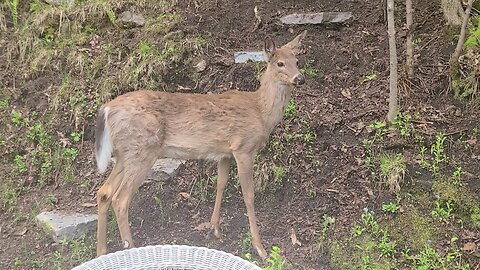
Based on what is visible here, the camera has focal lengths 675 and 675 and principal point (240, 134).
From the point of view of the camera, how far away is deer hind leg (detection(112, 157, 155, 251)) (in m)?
5.08

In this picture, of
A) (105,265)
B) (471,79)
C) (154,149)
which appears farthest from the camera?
(471,79)

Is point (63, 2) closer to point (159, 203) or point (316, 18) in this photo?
point (316, 18)

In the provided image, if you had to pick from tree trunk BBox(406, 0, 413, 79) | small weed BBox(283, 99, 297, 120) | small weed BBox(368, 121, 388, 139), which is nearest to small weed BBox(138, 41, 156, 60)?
small weed BBox(283, 99, 297, 120)

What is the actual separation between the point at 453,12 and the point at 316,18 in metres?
1.44

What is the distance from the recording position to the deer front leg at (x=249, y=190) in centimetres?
530

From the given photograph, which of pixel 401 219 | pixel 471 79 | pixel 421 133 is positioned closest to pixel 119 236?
pixel 401 219

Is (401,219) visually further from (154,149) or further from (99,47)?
(99,47)

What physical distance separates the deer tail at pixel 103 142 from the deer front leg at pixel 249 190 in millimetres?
995

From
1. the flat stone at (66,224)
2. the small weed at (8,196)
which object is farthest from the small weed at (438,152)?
the small weed at (8,196)

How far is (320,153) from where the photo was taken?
6.10 meters

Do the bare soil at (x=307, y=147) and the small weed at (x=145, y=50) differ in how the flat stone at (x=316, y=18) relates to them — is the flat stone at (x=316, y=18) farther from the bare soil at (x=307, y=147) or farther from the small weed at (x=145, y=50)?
the small weed at (x=145, y=50)

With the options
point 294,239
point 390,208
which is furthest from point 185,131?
point 390,208

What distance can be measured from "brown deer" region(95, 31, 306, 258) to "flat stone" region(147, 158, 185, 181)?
705 mm

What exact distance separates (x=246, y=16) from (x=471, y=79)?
263 cm
